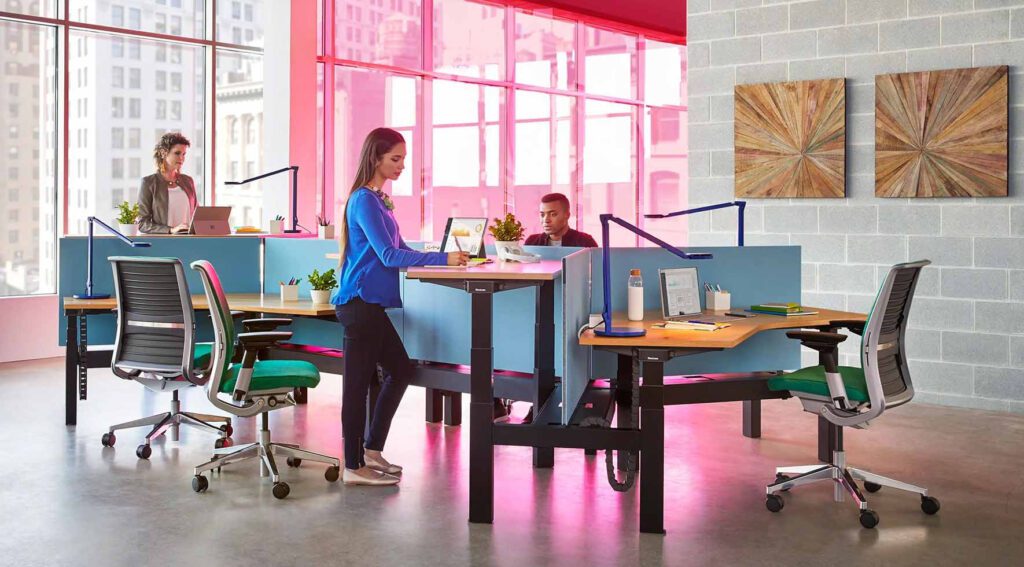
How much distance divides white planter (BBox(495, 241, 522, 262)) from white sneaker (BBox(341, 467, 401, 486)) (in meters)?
1.09

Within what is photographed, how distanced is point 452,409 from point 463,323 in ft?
2.99

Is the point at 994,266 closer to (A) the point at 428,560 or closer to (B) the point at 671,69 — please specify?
Result: (A) the point at 428,560

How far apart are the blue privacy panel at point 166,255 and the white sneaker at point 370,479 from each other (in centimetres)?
192

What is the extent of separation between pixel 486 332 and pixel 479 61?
7.72m

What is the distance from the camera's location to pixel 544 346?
4.86 meters

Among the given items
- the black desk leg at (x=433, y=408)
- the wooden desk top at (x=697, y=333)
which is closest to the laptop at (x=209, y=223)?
the black desk leg at (x=433, y=408)

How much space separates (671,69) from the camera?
45.5ft

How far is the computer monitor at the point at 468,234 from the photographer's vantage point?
4688mm

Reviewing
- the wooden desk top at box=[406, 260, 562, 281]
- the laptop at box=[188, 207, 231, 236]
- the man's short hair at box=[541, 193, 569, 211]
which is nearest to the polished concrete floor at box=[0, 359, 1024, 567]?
the wooden desk top at box=[406, 260, 562, 281]

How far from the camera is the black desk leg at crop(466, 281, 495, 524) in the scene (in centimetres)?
404

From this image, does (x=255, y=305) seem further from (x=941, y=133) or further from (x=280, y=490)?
(x=941, y=133)

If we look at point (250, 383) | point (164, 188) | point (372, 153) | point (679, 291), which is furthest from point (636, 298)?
point (164, 188)

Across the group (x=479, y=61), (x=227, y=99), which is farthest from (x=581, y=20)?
(x=227, y=99)

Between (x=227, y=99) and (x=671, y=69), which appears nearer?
(x=227, y=99)
